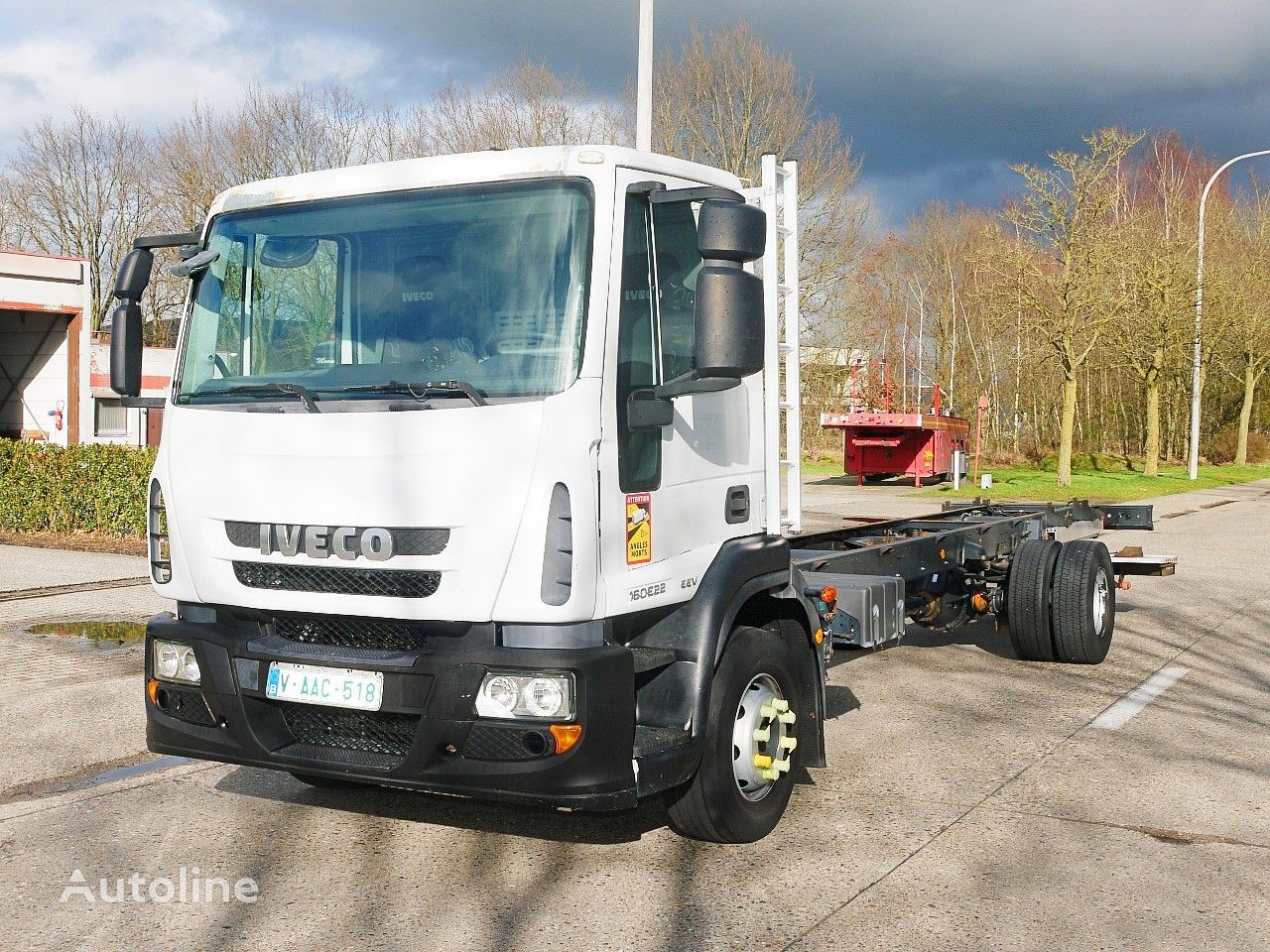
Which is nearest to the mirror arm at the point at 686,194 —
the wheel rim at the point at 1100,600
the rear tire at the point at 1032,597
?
the rear tire at the point at 1032,597

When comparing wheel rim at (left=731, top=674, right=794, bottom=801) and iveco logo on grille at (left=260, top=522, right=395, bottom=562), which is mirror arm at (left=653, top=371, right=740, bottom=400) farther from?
wheel rim at (left=731, top=674, right=794, bottom=801)

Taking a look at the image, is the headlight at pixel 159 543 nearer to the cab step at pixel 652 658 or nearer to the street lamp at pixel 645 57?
the cab step at pixel 652 658

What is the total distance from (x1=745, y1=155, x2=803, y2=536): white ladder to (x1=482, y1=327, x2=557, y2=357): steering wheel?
129cm

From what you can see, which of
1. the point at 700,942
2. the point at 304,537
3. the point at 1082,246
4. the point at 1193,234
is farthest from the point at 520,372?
the point at 1193,234

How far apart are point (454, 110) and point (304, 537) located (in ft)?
100

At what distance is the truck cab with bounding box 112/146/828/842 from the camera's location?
165 inches

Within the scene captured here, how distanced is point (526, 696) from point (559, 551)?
0.46 metres


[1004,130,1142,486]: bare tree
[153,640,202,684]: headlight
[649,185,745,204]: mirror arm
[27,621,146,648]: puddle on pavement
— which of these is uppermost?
[1004,130,1142,486]: bare tree

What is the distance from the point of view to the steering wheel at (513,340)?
4348 millimetres

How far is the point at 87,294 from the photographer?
34094 mm

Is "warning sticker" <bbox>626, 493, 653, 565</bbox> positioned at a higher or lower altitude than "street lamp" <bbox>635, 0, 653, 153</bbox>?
lower

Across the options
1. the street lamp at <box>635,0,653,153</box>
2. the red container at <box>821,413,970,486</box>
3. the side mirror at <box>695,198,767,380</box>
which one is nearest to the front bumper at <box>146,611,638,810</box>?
the side mirror at <box>695,198,767,380</box>

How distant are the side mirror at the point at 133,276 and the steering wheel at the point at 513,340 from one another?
1647 millimetres

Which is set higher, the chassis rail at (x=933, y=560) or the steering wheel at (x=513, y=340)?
the steering wheel at (x=513, y=340)
